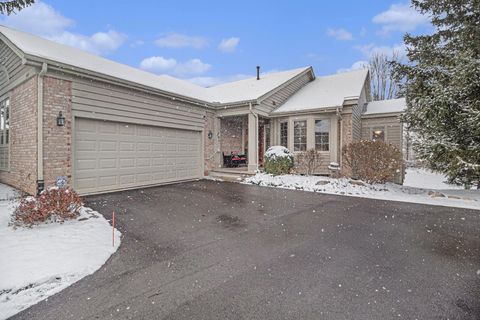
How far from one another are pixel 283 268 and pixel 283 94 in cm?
1106

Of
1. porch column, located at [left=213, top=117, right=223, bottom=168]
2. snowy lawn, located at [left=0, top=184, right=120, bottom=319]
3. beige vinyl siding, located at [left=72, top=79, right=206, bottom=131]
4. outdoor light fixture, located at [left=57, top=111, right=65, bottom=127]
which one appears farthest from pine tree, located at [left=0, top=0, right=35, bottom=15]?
porch column, located at [left=213, top=117, right=223, bottom=168]

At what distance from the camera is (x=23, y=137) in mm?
6641

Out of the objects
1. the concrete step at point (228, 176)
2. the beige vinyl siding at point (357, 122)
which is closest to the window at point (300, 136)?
the beige vinyl siding at point (357, 122)

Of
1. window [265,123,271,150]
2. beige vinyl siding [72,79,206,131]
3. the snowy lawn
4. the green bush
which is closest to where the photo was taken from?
the snowy lawn

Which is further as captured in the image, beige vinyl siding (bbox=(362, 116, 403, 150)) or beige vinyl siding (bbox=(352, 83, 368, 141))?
beige vinyl siding (bbox=(362, 116, 403, 150))

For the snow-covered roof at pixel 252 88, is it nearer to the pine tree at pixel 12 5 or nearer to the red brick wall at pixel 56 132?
the red brick wall at pixel 56 132

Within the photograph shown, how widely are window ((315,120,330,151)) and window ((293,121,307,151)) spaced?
525mm

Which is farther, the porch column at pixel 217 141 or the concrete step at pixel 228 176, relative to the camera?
the porch column at pixel 217 141

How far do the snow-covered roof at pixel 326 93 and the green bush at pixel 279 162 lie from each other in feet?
7.34

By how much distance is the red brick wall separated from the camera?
6.16 meters

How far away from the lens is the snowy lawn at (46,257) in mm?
2365

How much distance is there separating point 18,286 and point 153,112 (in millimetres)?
7059

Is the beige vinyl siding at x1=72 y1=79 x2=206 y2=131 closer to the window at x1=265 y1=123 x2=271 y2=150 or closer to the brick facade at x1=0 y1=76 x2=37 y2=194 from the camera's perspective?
the brick facade at x1=0 y1=76 x2=37 y2=194

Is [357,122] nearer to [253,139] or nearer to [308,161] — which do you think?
[308,161]
